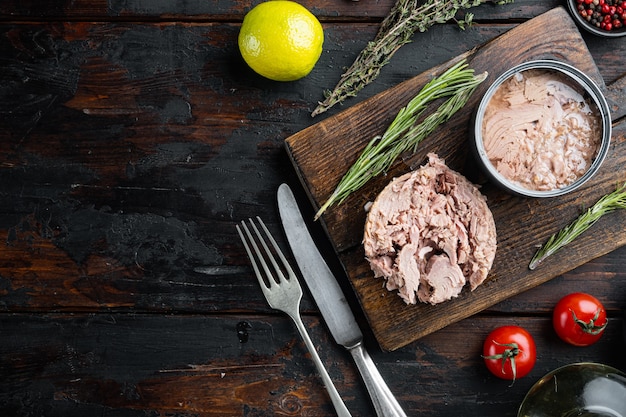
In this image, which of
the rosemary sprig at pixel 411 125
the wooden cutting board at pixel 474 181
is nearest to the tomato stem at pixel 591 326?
the wooden cutting board at pixel 474 181

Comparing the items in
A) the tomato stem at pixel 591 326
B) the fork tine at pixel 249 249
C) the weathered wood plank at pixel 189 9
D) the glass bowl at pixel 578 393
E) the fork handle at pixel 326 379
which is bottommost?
the glass bowl at pixel 578 393

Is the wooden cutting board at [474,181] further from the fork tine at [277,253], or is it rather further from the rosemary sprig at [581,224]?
the fork tine at [277,253]

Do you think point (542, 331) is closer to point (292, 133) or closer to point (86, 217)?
point (292, 133)

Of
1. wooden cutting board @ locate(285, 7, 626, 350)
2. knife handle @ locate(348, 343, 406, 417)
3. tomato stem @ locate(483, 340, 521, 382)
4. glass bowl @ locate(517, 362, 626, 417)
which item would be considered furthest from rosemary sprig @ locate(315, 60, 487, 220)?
glass bowl @ locate(517, 362, 626, 417)

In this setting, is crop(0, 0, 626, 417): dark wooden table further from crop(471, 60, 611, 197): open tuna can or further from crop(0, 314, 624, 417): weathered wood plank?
crop(471, 60, 611, 197): open tuna can

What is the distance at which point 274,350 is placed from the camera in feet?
5.96

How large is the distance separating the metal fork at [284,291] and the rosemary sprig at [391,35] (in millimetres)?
425

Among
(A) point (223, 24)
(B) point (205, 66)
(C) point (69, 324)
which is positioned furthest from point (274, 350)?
(A) point (223, 24)

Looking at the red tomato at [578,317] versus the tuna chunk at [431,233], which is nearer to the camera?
the tuna chunk at [431,233]

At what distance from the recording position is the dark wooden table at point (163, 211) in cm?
181

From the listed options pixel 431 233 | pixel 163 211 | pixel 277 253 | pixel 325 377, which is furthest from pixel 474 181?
pixel 163 211

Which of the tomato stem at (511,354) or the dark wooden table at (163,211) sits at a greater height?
the dark wooden table at (163,211)

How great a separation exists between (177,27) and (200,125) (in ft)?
1.01

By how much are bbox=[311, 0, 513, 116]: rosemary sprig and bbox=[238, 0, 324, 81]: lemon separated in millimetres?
150
